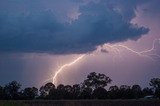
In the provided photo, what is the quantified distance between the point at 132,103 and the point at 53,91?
3496cm

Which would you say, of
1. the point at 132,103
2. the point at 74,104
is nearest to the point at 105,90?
the point at 132,103

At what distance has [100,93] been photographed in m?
80.2

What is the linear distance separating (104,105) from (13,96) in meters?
31.8

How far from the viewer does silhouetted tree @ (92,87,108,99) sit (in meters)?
76.3

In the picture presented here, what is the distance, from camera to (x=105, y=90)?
82562 millimetres

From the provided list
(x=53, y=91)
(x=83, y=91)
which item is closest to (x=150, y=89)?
(x=83, y=91)

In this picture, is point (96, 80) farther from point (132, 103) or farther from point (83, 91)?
point (132, 103)

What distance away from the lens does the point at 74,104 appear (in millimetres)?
47312

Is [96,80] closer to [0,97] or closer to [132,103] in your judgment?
[0,97]

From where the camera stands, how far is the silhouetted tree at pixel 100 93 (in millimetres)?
76300

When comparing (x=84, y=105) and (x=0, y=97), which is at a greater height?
(x=0, y=97)

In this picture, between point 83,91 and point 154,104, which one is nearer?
point 154,104

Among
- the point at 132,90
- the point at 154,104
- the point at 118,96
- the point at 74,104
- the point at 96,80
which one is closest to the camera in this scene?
the point at 74,104

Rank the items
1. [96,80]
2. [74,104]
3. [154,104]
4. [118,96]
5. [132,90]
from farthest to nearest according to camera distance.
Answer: [96,80]
[132,90]
[118,96]
[154,104]
[74,104]
